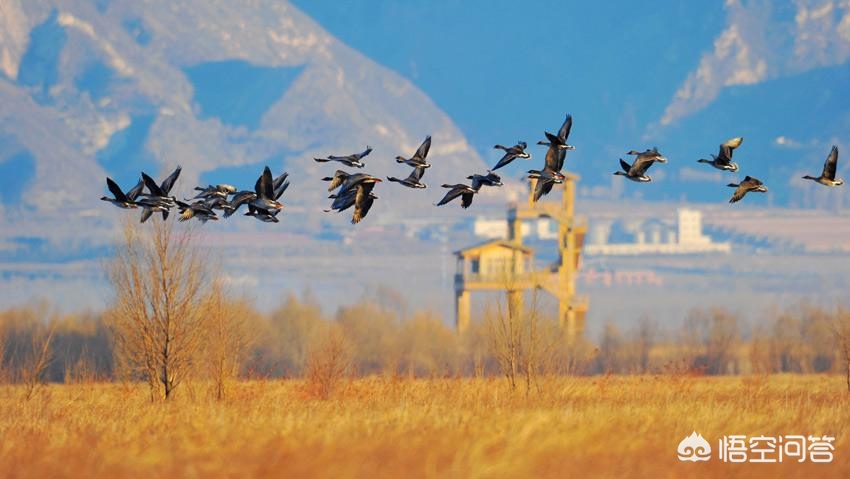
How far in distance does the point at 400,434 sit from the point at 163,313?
12948 mm

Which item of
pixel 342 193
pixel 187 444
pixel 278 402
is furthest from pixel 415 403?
pixel 187 444

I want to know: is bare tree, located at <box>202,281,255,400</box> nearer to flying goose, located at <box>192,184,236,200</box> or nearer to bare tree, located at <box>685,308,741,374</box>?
flying goose, located at <box>192,184,236,200</box>

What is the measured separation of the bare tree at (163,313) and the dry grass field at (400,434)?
2.69 feet

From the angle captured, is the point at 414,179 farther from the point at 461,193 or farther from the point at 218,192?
the point at 218,192

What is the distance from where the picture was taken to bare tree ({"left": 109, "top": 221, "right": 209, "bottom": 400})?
42969 millimetres

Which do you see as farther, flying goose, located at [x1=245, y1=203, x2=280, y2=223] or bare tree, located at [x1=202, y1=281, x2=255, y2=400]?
bare tree, located at [x1=202, y1=281, x2=255, y2=400]

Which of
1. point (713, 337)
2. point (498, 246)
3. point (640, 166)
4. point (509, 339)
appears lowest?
point (713, 337)

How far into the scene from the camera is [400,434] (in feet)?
104

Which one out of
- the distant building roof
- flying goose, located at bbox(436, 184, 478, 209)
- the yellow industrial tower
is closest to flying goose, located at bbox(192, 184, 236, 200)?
flying goose, located at bbox(436, 184, 478, 209)

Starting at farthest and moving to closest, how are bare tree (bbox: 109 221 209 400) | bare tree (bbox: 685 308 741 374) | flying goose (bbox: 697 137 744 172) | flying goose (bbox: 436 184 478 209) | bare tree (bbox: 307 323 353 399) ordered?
bare tree (bbox: 685 308 741 374)
bare tree (bbox: 307 323 353 399)
bare tree (bbox: 109 221 209 400)
flying goose (bbox: 436 184 478 209)
flying goose (bbox: 697 137 744 172)

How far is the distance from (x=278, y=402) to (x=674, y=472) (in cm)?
1381

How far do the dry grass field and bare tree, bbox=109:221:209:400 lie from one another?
0.82m

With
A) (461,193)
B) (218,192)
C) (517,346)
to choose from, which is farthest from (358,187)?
(517,346)

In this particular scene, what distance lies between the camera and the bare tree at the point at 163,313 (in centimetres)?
4297
